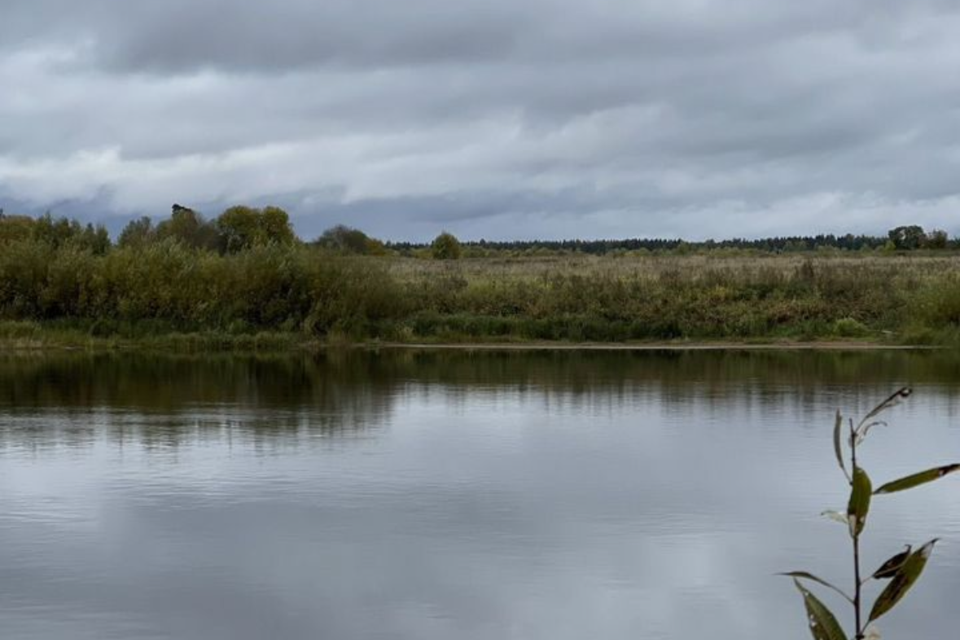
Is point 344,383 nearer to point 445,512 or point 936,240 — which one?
point 445,512

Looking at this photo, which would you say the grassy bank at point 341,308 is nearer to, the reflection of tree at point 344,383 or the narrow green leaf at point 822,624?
the reflection of tree at point 344,383

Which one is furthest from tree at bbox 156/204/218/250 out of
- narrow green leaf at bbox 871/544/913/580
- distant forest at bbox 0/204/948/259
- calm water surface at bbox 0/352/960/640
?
narrow green leaf at bbox 871/544/913/580

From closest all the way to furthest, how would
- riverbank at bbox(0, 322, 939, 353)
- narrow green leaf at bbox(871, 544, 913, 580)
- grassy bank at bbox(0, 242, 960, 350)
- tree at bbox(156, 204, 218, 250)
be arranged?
narrow green leaf at bbox(871, 544, 913, 580) < riverbank at bbox(0, 322, 939, 353) < grassy bank at bbox(0, 242, 960, 350) < tree at bbox(156, 204, 218, 250)

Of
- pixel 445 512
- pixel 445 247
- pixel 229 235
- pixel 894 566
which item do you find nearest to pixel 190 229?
pixel 229 235

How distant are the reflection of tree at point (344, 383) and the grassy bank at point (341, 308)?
11.8 feet

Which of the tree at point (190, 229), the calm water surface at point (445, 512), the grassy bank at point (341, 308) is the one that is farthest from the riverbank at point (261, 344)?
the tree at point (190, 229)

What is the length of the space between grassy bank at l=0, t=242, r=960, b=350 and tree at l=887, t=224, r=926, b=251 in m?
54.1

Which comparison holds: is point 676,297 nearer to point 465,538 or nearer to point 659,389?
point 659,389

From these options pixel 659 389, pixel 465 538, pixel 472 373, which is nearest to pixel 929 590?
pixel 465 538

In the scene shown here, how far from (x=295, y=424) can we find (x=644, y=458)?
213 inches

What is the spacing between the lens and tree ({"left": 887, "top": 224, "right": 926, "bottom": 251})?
95156 millimetres

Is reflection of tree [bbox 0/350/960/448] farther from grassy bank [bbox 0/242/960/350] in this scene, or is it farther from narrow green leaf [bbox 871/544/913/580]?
narrow green leaf [bbox 871/544/913/580]

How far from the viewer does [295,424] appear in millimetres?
19344

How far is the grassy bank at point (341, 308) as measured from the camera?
3969 cm
